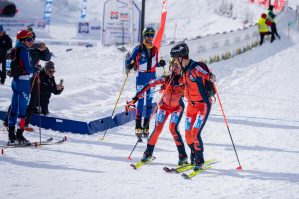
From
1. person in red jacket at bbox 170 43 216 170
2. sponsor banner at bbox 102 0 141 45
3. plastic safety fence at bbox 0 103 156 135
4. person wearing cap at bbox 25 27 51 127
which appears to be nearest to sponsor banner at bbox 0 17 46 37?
sponsor banner at bbox 102 0 141 45

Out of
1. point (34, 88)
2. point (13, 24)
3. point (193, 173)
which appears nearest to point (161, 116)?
point (193, 173)

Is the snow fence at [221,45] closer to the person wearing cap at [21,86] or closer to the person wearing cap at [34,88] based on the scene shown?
the person wearing cap at [34,88]

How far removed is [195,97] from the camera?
7.37 metres

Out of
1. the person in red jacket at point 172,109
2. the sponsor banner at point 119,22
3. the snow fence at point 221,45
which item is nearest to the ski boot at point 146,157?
the person in red jacket at point 172,109

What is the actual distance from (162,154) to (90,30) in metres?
24.6

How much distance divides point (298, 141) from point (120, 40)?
58.3 feet

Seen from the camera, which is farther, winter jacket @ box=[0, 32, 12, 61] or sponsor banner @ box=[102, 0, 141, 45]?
sponsor banner @ box=[102, 0, 141, 45]

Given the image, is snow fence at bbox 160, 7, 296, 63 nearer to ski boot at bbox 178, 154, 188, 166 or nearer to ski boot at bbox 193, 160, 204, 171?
ski boot at bbox 178, 154, 188, 166

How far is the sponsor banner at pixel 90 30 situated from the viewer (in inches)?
1267

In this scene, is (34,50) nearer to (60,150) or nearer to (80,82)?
(60,150)

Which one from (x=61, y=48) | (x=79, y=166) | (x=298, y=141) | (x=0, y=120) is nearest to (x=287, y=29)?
(x=61, y=48)

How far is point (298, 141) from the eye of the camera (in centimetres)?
966

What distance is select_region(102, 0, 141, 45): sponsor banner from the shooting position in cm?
2535

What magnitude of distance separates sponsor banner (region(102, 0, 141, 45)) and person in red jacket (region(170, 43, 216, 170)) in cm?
1770
